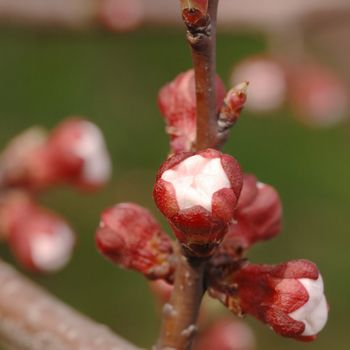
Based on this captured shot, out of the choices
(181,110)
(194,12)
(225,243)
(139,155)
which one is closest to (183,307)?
(225,243)

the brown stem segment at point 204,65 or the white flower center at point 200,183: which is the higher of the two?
the brown stem segment at point 204,65

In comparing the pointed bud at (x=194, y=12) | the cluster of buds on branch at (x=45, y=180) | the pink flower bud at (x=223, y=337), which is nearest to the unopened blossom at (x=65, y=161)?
the cluster of buds on branch at (x=45, y=180)

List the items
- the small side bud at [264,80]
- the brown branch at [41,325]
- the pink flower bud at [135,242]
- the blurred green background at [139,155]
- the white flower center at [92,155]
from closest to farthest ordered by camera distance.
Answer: the pink flower bud at [135,242] < the brown branch at [41,325] < the white flower center at [92,155] < the small side bud at [264,80] < the blurred green background at [139,155]

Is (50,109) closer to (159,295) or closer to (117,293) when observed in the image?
(117,293)

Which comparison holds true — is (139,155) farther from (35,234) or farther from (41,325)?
(41,325)

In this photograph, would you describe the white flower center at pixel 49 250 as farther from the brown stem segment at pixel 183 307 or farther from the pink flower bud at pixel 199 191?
the pink flower bud at pixel 199 191

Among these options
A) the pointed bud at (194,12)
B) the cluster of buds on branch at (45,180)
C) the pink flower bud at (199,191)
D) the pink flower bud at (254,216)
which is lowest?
the cluster of buds on branch at (45,180)

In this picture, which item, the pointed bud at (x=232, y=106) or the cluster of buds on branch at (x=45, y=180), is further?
the cluster of buds on branch at (x=45, y=180)
